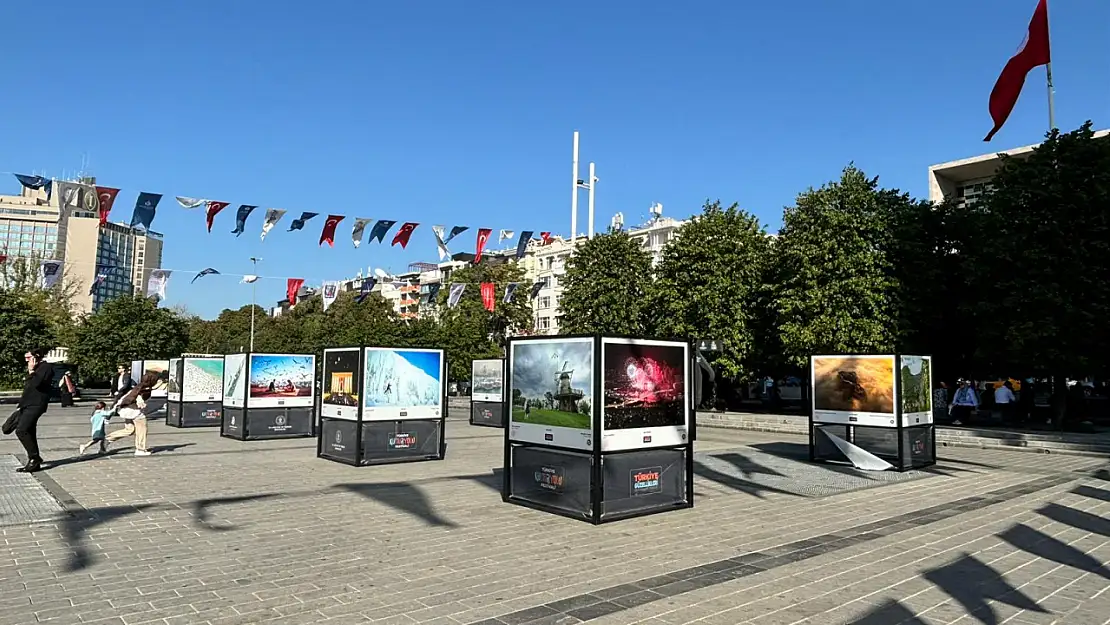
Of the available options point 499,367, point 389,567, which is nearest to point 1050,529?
point 389,567

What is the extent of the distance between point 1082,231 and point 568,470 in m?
19.8

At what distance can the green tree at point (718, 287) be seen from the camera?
30.6 meters

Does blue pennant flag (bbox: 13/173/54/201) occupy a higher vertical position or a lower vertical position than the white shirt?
higher

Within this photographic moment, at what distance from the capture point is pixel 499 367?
26016 mm

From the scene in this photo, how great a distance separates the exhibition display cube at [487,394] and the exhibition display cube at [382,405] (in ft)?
35.0

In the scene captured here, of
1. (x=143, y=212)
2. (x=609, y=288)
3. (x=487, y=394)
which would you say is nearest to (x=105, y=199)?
(x=143, y=212)

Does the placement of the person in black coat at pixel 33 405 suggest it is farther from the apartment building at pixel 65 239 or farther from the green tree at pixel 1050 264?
the apartment building at pixel 65 239

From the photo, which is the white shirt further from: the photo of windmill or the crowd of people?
the crowd of people

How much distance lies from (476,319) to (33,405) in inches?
1724

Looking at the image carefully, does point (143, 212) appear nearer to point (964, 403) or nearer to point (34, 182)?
point (34, 182)

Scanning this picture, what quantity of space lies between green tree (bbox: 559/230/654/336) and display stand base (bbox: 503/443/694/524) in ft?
81.2

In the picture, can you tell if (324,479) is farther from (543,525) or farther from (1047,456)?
(1047,456)

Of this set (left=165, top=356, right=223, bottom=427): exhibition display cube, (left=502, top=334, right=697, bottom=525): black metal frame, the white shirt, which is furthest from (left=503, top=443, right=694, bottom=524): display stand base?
the white shirt

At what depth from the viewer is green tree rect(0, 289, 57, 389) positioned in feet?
125
